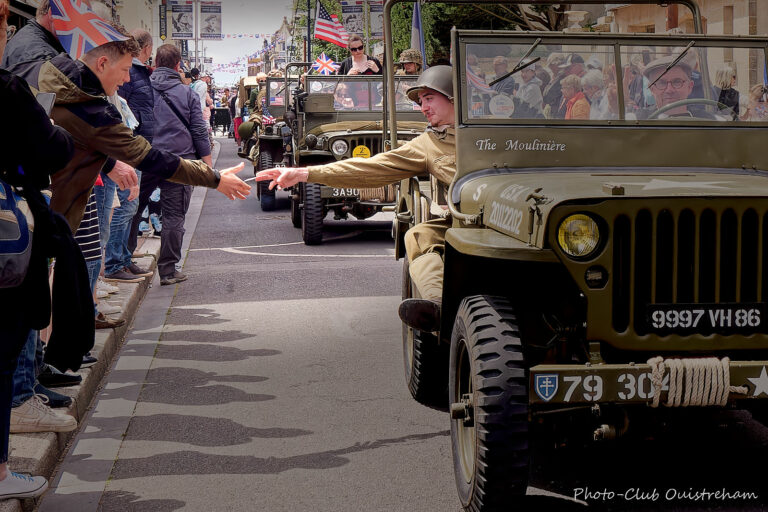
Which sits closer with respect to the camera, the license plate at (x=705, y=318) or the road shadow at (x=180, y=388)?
the license plate at (x=705, y=318)

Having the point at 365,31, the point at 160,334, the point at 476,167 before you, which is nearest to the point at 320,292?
the point at 160,334

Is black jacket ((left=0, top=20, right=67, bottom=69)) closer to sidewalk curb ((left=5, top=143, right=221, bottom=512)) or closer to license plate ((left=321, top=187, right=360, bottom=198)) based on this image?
sidewalk curb ((left=5, top=143, right=221, bottom=512))

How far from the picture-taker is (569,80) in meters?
5.25

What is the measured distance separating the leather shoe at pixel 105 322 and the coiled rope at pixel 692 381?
465 centimetres

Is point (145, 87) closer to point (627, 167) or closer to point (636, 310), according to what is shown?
point (627, 167)

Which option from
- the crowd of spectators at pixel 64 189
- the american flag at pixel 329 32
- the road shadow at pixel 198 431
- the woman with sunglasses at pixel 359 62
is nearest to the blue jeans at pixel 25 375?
the crowd of spectators at pixel 64 189

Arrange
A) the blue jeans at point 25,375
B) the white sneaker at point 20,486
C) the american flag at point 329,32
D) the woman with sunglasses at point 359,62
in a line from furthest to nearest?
Answer: 1. the american flag at point 329,32
2. the woman with sunglasses at point 359,62
3. the blue jeans at point 25,375
4. the white sneaker at point 20,486

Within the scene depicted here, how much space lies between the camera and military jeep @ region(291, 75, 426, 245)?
12.4 m

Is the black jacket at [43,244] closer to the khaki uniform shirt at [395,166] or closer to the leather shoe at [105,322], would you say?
the khaki uniform shirt at [395,166]

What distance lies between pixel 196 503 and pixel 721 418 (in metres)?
2.05

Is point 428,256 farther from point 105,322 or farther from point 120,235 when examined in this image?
point 120,235

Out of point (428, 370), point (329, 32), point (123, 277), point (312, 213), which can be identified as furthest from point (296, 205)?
point (329, 32)

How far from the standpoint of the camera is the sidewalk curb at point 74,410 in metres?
4.50

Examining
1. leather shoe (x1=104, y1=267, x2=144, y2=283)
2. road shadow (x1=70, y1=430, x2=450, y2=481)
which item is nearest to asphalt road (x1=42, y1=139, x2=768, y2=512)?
road shadow (x1=70, y1=430, x2=450, y2=481)
